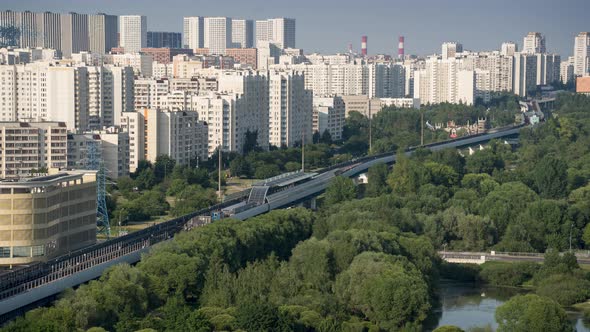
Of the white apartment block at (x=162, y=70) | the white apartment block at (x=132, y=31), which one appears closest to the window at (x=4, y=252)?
the white apartment block at (x=162, y=70)

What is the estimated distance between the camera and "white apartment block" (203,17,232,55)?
62.8 meters

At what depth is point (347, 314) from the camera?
431 inches

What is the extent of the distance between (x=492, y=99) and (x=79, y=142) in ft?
80.4

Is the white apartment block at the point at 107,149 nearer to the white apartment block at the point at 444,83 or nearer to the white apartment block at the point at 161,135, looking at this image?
the white apartment block at the point at 161,135

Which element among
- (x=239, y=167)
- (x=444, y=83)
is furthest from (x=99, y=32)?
(x=239, y=167)

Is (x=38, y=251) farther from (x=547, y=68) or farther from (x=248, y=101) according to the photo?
(x=547, y=68)

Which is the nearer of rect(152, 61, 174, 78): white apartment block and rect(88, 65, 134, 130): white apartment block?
rect(88, 65, 134, 130): white apartment block

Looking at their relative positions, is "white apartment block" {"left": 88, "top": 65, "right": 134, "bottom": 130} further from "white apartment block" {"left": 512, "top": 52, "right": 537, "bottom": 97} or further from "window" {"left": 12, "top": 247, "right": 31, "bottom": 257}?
"white apartment block" {"left": 512, "top": 52, "right": 537, "bottom": 97}

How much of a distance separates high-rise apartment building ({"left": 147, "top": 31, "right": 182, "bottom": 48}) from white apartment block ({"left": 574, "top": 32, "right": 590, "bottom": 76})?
59.1 ft

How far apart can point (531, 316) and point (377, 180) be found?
9522 mm

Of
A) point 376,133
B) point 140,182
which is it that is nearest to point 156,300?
point 140,182

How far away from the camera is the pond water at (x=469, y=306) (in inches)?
457

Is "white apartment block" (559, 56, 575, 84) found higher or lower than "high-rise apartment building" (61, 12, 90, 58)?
lower

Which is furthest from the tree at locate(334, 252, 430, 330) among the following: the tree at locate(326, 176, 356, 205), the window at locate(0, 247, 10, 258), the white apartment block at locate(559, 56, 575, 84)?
the white apartment block at locate(559, 56, 575, 84)
